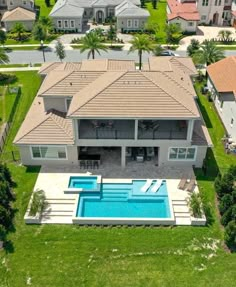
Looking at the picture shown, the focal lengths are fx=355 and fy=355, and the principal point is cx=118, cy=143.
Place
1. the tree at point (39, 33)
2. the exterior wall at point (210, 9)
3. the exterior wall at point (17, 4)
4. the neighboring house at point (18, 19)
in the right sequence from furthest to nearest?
the exterior wall at point (17, 4), the exterior wall at point (210, 9), the neighboring house at point (18, 19), the tree at point (39, 33)

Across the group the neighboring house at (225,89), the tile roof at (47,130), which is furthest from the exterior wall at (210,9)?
the tile roof at (47,130)

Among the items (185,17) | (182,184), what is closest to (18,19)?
(185,17)

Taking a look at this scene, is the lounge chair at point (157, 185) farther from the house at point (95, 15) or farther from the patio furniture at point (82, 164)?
the house at point (95, 15)

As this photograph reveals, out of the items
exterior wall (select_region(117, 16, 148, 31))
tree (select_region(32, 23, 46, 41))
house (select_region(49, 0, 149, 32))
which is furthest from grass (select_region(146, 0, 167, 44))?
tree (select_region(32, 23, 46, 41))

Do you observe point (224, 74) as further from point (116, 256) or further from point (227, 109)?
point (116, 256)

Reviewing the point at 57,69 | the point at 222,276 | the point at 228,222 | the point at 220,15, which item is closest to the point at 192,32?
the point at 220,15

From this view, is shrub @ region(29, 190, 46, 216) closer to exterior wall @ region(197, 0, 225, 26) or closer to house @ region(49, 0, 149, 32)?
house @ region(49, 0, 149, 32)
